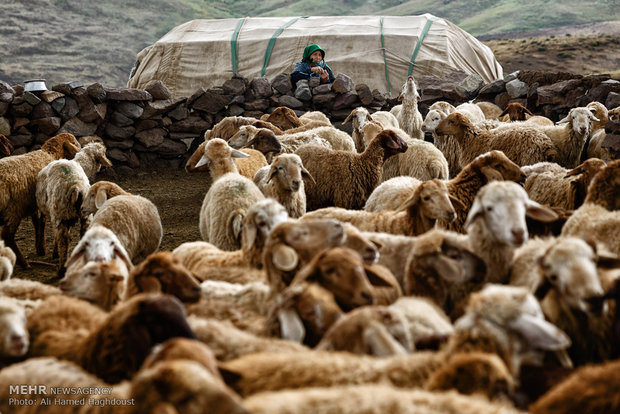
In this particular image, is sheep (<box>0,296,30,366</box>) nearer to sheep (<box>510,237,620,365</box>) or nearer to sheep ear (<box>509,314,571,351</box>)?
sheep ear (<box>509,314,571,351</box>)

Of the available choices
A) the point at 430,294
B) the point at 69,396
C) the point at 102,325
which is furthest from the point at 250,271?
the point at 69,396

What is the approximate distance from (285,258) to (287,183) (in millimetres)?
2740

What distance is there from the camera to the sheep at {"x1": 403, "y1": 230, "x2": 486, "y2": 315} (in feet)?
11.4

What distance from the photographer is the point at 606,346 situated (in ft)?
9.62

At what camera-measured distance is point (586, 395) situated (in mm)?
2076

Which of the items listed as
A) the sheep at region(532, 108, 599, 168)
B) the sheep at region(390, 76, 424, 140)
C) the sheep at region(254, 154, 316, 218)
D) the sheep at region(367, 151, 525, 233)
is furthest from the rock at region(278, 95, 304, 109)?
the sheep at region(367, 151, 525, 233)

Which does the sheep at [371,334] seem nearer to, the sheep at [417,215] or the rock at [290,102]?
the sheep at [417,215]

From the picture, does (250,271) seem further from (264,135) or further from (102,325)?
(264,135)

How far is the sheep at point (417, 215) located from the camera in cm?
470

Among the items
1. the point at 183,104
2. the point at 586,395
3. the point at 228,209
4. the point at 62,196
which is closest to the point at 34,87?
the point at 183,104

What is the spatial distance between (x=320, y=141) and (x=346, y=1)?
135 feet

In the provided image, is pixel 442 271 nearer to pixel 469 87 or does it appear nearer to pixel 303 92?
pixel 469 87

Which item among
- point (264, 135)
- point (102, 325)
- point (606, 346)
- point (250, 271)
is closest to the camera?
point (102, 325)

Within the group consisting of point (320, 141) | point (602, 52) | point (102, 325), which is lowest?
point (602, 52)
